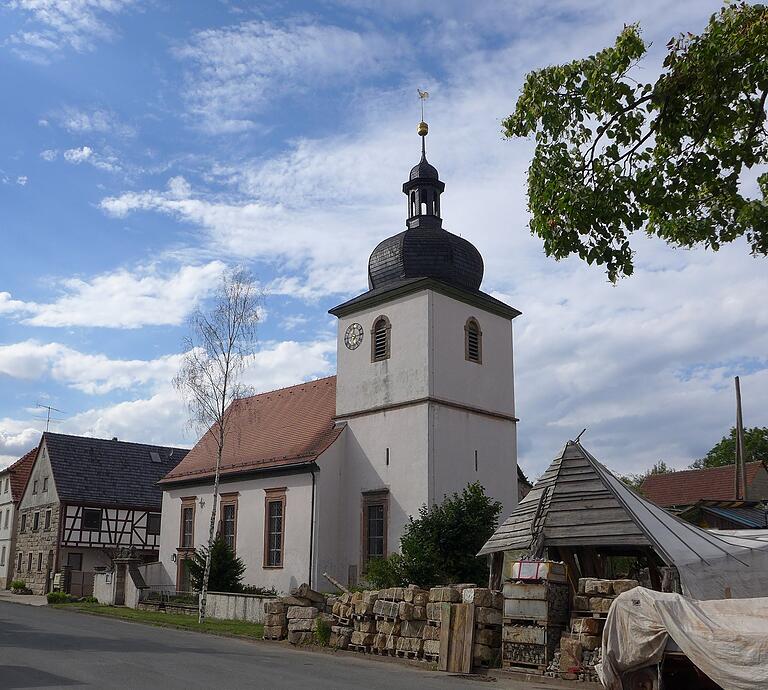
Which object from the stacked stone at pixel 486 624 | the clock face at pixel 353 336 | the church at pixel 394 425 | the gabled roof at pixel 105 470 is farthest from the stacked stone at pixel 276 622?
the gabled roof at pixel 105 470

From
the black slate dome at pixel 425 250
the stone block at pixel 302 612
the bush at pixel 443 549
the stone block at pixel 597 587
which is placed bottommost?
the stone block at pixel 302 612

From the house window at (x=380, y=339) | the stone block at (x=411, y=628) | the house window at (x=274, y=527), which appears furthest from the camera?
the house window at (x=274, y=527)

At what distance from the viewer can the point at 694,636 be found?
10.5m

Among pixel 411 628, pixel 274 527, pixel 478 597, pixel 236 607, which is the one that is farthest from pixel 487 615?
pixel 274 527

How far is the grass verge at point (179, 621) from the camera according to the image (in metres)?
21.4

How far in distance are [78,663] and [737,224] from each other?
11.6 meters

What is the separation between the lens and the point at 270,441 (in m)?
32.6

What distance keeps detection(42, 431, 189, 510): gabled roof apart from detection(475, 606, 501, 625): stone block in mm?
31033

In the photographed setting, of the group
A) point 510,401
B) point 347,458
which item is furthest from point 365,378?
point 510,401

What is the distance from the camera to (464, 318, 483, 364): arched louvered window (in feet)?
94.4

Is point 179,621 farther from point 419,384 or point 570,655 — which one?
point 570,655

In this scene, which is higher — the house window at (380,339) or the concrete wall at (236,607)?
the house window at (380,339)

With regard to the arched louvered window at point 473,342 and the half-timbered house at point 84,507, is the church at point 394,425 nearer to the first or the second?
the arched louvered window at point 473,342

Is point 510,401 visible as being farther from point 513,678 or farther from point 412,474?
point 513,678
